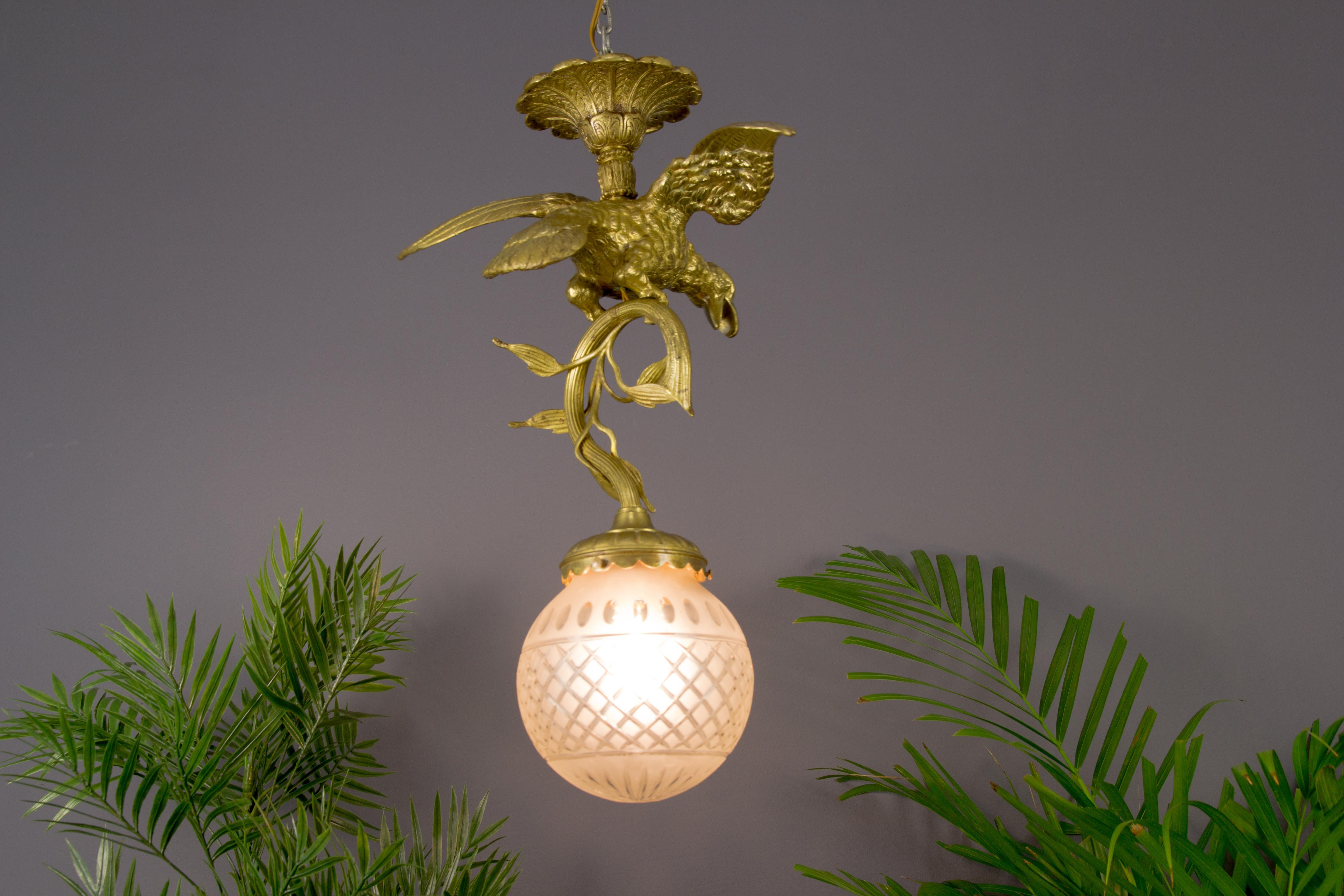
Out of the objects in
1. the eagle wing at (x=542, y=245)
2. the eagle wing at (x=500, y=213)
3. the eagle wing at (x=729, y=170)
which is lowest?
the eagle wing at (x=542, y=245)

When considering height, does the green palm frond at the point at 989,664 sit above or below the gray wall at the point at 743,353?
below

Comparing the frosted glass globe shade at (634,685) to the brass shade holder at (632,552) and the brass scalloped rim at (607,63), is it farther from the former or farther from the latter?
the brass scalloped rim at (607,63)

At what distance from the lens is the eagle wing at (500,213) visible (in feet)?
3.06

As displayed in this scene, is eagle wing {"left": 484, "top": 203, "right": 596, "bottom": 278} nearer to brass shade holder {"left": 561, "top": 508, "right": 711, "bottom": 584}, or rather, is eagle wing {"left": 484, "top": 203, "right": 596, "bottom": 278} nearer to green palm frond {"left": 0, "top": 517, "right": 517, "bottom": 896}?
brass shade holder {"left": 561, "top": 508, "right": 711, "bottom": 584}

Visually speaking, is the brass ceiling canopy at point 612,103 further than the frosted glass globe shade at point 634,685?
Yes

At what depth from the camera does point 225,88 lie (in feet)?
6.47

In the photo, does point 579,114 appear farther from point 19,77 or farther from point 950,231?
point 19,77

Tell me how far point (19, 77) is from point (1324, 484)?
2.50 m

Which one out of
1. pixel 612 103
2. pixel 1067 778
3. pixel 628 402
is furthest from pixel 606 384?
pixel 1067 778

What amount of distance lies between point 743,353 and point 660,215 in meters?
0.94

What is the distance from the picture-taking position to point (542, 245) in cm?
84

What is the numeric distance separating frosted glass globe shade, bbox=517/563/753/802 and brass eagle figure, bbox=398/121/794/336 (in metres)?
0.28

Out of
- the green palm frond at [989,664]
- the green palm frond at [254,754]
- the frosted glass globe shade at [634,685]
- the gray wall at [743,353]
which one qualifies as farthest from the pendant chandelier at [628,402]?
the gray wall at [743,353]

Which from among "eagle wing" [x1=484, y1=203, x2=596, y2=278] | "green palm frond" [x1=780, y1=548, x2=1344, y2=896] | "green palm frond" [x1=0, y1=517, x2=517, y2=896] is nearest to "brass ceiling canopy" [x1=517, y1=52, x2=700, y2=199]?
"eagle wing" [x1=484, y1=203, x2=596, y2=278]
